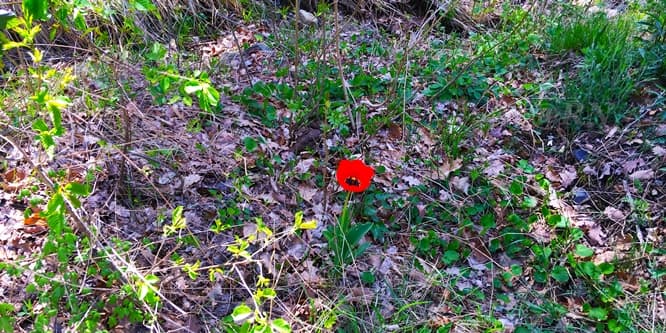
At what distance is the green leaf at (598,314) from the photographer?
229cm

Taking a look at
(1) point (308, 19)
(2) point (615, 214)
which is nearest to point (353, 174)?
(2) point (615, 214)

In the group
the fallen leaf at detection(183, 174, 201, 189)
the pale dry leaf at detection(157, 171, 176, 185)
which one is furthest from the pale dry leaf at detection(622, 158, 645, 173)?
the pale dry leaf at detection(157, 171, 176, 185)

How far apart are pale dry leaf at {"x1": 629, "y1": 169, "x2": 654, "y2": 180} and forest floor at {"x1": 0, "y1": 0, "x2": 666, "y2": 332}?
41mm

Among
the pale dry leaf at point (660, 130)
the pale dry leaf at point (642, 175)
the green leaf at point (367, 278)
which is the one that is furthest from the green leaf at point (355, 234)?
the pale dry leaf at point (660, 130)

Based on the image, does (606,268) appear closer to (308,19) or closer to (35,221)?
(35,221)

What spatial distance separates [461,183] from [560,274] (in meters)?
0.71

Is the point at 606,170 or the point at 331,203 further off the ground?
the point at 606,170

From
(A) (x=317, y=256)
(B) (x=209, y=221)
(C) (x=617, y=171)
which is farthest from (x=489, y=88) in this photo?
(B) (x=209, y=221)

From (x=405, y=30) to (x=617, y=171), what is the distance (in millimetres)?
2142

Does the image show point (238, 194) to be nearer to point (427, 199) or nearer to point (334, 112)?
point (334, 112)

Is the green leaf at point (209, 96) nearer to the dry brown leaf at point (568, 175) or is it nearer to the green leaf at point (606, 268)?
the green leaf at point (606, 268)

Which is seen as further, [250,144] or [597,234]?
[250,144]

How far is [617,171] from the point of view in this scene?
2.98 metres

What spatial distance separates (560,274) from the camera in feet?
8.07
